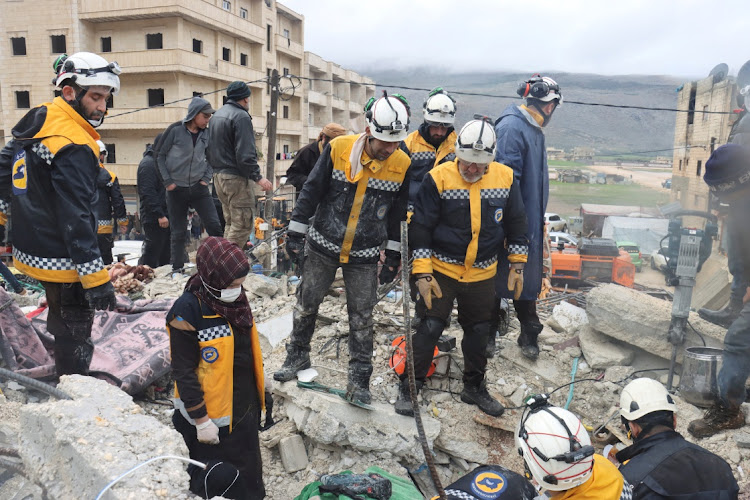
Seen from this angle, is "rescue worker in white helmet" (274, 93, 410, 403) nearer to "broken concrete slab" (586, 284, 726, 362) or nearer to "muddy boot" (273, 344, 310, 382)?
"muddy boot" (273, 344, 310, 382)

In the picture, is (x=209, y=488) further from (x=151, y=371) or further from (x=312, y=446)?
(x=151, y=371)

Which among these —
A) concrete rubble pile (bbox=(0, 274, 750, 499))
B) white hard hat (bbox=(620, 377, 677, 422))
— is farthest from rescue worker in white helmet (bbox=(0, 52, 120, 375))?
white hard hat (bbox=(620, 377, 677, 422))

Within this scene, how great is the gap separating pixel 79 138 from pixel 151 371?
6.66 feet

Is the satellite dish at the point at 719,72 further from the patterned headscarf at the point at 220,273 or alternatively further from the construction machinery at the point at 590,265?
the patterned headscarf at the point at 220,273

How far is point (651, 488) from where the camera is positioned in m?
2.52

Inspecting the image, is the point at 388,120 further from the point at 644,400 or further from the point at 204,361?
the point at 644,400

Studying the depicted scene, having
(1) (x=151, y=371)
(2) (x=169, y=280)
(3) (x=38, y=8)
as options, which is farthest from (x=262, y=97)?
(1) (x=151, y=371)

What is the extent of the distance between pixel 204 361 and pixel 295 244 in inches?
52.9

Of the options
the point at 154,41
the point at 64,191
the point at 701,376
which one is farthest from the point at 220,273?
the point at 154,41

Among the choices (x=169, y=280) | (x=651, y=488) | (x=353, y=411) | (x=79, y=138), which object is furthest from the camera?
(x=169, y=280)

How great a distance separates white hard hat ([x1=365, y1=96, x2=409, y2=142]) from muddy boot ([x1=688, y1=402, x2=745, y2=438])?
10.1ft

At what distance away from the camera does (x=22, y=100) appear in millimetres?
29266

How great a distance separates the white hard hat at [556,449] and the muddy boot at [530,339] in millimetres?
2673

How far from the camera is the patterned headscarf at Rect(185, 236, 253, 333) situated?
2672 millimetres
